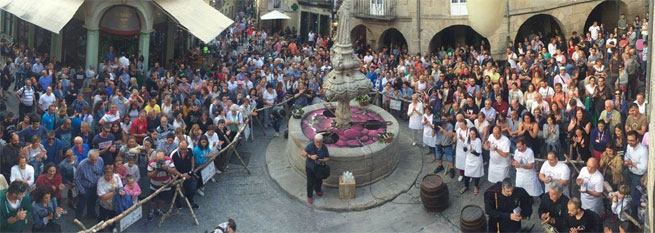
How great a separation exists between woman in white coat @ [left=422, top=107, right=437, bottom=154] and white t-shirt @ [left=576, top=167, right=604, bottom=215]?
418cm

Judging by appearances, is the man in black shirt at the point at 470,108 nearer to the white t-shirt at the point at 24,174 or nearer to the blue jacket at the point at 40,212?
the blue jacket at the point at 40,212

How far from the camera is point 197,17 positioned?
2200 centimetres

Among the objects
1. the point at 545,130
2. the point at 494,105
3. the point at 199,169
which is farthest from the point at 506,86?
the point at 199,169

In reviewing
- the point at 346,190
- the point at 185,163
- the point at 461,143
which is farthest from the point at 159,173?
the point at 461,143

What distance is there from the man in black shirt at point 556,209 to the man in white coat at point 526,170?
4.67 feet

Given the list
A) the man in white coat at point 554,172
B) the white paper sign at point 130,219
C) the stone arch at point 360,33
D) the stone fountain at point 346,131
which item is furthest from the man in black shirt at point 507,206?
the stone arch at point 360,33

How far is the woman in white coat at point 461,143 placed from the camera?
1286cm

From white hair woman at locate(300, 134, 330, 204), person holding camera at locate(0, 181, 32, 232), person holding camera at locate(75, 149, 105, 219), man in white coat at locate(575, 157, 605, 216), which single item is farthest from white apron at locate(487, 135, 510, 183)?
person holding camera at locate(0, 181, 32, 232)

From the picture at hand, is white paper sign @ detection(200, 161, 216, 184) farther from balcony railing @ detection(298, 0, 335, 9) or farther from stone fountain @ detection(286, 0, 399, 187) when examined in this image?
balcony railing @ detection(298, 0, 335, 9)

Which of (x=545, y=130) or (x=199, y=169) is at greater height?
(x=545, y=130)

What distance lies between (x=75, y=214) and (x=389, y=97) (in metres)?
9.73

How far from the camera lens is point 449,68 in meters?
20.6

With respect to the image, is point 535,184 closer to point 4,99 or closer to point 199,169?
point 199,169

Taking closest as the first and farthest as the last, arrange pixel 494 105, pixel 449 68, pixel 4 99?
pixel 494 105 < pixel 4 99 < pixel 449 68
